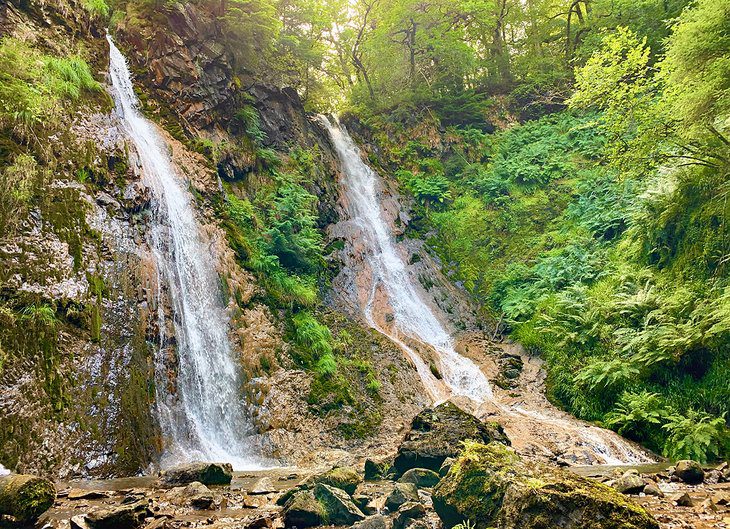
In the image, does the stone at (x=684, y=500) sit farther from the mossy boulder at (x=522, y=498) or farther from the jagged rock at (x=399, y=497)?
the jagged rock at (x=399, y=497)

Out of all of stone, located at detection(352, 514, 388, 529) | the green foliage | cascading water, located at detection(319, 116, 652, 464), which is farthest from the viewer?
cascading water, located at detection(319, 116, 652, 464)

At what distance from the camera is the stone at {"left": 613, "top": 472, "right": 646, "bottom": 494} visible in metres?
5.93

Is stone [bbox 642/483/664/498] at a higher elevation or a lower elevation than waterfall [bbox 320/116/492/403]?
lower

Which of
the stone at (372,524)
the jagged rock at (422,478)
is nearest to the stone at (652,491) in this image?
the jagged rock at (422,478)

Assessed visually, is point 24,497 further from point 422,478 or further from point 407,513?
point 422,478

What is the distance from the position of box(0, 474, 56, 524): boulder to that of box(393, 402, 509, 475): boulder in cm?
485

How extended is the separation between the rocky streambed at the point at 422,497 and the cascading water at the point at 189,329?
4.88 ft

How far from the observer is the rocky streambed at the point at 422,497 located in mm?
3680

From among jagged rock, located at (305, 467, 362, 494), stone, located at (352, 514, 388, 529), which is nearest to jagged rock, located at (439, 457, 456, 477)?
jagged rock, located at (305, 467, 362, 494)

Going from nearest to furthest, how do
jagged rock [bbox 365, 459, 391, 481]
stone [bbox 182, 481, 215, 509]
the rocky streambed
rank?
the rocky streambed, stone [bbox 182, 481, 215, 509], jagged rock [bbox 365, 459, 391, 481]

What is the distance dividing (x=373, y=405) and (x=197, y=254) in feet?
19.0

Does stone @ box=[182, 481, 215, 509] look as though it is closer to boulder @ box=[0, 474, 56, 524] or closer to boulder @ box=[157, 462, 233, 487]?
boulder @ box=[157, 462, 233, 487]

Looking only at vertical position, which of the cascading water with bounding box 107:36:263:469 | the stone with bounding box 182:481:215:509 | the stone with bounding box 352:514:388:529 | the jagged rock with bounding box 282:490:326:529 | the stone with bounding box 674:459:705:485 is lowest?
the stone with bounding box 674:459:705:485

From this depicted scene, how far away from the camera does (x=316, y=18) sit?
21469mm
